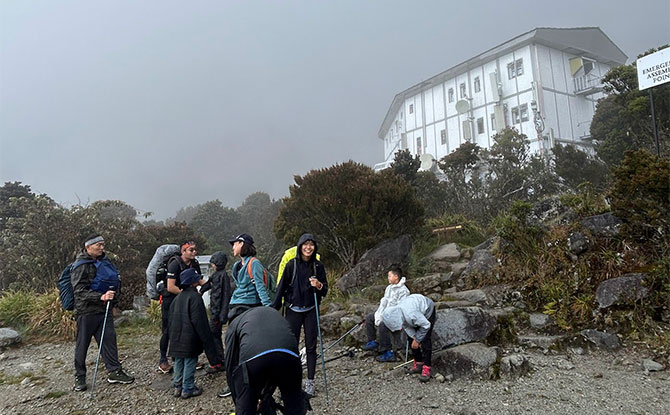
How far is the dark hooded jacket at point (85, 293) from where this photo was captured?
454 cm

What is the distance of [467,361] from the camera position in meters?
4.41

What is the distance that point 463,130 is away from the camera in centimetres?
3189

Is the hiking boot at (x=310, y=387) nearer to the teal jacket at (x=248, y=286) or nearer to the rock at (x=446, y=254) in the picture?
the teal jacket at (x=248, y=286)

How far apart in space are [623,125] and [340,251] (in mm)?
13179

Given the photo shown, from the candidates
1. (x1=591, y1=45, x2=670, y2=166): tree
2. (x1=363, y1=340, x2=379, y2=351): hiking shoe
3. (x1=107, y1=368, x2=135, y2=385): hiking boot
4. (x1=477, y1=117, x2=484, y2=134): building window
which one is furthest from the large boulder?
(x1=477, y1=117, x2=484, y2=134): building window

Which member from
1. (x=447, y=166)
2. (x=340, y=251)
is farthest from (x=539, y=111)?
(x=340, y=251)

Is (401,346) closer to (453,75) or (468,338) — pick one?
(468,338)

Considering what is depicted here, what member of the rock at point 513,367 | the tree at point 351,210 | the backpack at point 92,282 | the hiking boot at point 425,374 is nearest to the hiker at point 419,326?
the hiking boot at point 425,374

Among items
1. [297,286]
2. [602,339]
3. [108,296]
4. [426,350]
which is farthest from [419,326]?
[108,296]

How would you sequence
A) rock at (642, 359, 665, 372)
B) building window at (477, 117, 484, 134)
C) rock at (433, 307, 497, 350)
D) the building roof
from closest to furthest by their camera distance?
1. rock at (642, 359, 665, 372)
2. rock at (433, 307, 497, 350)
3. the building roof
4. building window at (477, 117, 484, 134)

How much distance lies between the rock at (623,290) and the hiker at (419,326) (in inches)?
109

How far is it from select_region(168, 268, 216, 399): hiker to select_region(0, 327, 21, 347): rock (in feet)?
16.3

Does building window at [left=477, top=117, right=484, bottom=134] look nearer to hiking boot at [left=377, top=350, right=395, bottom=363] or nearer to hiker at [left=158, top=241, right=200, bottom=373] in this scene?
hiking boot at [left=377, top=350, right=395, bottom=363]

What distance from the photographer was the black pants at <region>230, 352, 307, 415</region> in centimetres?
228
